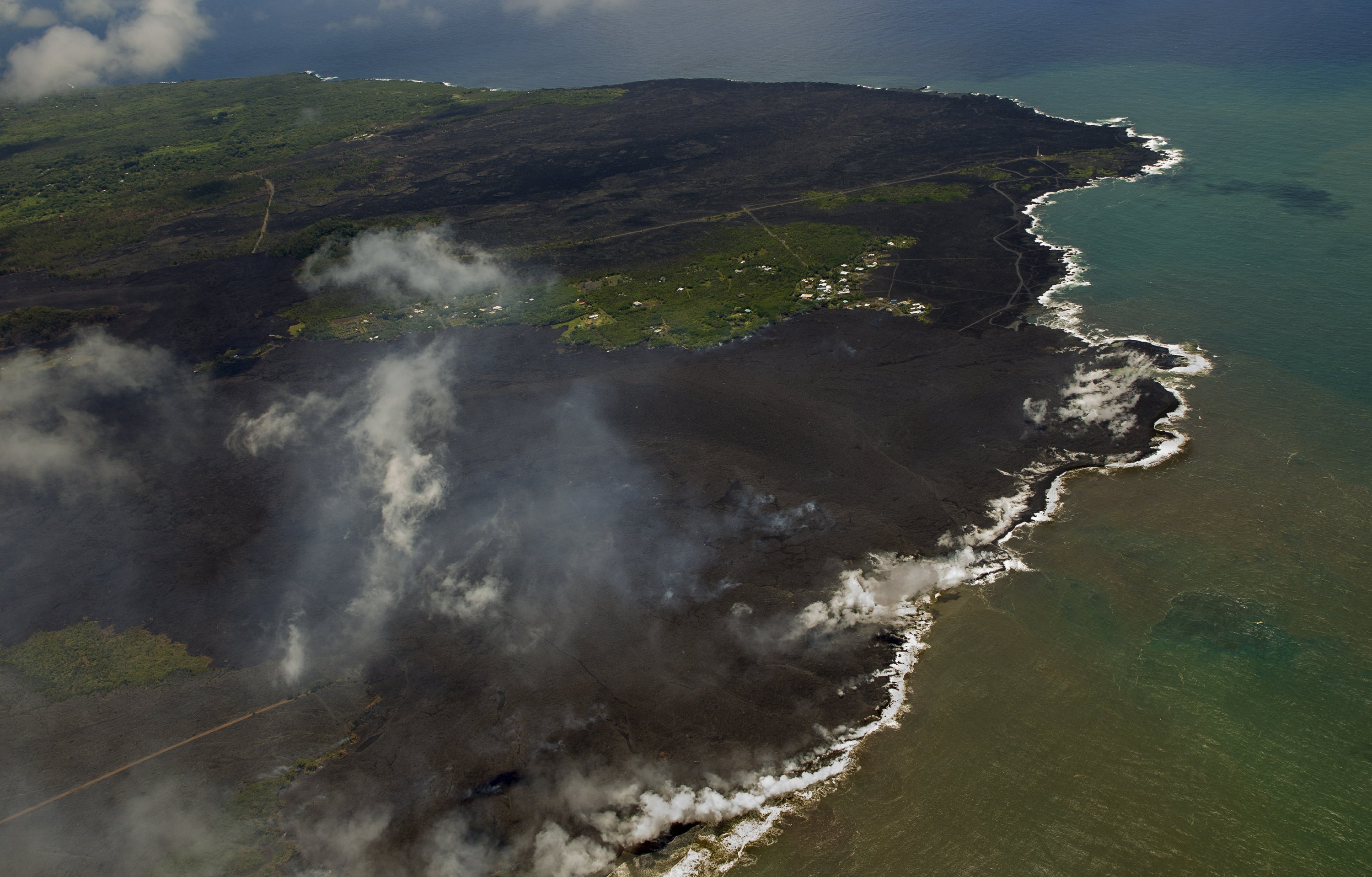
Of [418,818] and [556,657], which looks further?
[556,657]

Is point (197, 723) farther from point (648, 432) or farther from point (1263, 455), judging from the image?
point (1263, 455)

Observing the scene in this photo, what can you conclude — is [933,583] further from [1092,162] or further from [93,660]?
[1092,162]

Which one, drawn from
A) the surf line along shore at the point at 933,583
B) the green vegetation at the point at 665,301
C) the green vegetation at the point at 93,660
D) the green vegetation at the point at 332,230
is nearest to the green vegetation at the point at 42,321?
the green vegetation at the point at 332,230

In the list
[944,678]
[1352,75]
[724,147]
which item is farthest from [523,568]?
[1352,75]

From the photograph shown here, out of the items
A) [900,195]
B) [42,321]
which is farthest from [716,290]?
[42,321]

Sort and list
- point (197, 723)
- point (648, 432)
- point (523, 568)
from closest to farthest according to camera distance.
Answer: point (197, 723) → point (523, 568) → point (648, 432)

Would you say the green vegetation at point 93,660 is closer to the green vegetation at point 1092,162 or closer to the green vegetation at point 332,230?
the green vegetation at point 332,230

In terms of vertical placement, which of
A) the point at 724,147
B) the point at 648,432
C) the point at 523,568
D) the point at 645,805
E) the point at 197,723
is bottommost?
the point at 645,805
